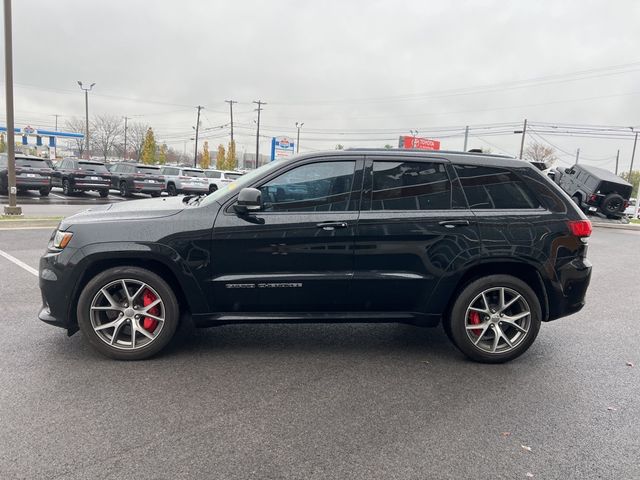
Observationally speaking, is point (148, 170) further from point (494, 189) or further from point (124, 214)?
point (494, 189)

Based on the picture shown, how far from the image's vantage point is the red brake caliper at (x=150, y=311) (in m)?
4.07

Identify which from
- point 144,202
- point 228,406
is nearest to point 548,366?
point 228,406

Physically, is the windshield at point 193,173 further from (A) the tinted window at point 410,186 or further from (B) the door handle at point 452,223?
(B) the door handle at point 452,223

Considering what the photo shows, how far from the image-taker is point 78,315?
3.96m

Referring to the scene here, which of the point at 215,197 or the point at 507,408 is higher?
the point at 215,197

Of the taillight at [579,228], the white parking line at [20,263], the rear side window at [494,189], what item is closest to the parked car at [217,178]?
the white parking line at [20,263]

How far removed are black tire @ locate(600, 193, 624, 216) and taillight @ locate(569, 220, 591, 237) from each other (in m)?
16.5

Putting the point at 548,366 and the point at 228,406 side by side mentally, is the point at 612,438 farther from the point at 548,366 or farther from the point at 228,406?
the point at 228,406

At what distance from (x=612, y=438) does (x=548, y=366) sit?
1.19 metres

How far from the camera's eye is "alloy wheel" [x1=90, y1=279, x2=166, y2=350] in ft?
13.1

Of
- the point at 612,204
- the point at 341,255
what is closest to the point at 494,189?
the point at 341,255

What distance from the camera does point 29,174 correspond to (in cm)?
2030

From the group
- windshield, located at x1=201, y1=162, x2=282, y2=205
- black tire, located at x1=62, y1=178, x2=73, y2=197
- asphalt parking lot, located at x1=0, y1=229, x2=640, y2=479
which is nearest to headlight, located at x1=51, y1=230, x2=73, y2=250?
asphalt parking lot, located at x1=0, y1=229, x2=640, y2=479

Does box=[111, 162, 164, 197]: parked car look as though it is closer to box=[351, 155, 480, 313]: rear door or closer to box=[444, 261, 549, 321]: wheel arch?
box=[351, 155, 480, 313]: rear door
